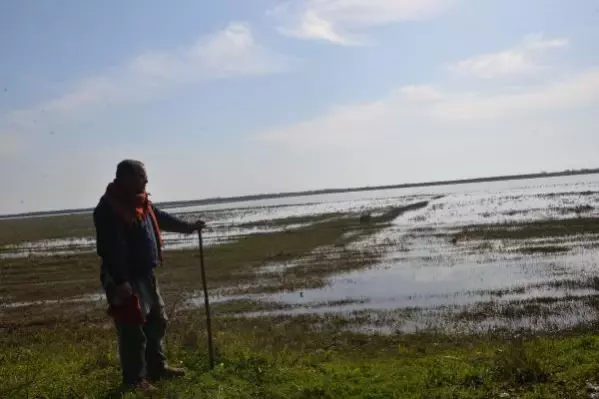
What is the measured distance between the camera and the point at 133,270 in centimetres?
533

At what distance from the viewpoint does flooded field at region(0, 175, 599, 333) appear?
12805 mm

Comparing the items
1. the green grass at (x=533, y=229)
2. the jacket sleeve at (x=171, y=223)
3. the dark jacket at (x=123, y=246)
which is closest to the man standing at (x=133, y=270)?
the dark jacket at (x=123, y=246)

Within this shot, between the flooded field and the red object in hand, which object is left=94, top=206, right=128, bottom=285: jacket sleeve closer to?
the red object in hand

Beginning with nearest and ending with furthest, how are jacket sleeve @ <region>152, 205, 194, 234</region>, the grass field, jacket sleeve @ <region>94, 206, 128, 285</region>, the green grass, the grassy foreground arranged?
jacket sleeve @ <region>94, 206, 128, 285</region> → the grassy foreground → the grass field → jacket sleeve @ <region>152, 205, 194, 234</region> → the green grass

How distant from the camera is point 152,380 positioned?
5684 mm

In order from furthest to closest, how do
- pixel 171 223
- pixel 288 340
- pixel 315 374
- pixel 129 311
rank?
pixel 288 340 < pixel 315 374 < pixel 171 223 < pixel 129 311

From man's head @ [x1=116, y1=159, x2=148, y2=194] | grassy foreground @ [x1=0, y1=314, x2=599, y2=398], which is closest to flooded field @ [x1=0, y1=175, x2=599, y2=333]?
grassy foreground @ [x1=0, y1=314, x2=599, y2=398]

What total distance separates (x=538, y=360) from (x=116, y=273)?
4291 mm

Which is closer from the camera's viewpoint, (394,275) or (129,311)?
(129,311)

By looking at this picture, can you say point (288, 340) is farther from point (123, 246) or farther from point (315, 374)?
point (123, 246)

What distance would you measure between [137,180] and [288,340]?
6.04m

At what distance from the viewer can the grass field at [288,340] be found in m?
5.63

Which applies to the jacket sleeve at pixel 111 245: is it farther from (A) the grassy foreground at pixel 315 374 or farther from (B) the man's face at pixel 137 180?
(A) the grassy foreground at pixel 315 374

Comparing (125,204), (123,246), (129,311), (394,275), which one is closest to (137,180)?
(125,204)
